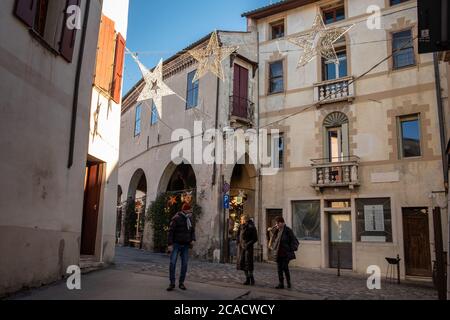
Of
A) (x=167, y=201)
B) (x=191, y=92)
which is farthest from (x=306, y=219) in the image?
(x=191, y=92)

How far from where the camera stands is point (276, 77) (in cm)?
1847

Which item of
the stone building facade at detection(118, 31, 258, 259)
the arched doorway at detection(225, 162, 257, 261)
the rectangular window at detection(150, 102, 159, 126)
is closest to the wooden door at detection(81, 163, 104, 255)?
the stone building facade at detection(118, 31, 258, 259)

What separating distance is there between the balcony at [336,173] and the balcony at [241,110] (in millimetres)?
3501

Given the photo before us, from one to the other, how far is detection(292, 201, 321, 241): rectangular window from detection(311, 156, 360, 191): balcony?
0.89m

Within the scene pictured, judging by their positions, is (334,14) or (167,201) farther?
(167,201)

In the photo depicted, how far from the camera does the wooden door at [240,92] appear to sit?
1770 cm

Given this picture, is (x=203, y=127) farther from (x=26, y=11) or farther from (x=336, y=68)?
(x=26, y=11)

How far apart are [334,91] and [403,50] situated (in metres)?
2.88

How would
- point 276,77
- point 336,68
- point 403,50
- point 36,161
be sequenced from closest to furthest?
point 36,161, point 403,50, point 336,68, point 276,77

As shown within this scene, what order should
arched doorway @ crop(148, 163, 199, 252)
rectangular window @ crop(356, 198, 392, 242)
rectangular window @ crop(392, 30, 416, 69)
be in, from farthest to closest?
1. arched doorway @ crop(148, 163, 199, 252)
2. rectangular window @ crop(392, 30, 416, 69)
3. rectangular window @ crop(356, 198, 392, 242)

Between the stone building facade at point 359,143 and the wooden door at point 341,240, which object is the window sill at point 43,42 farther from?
the wooden door at point 341,240

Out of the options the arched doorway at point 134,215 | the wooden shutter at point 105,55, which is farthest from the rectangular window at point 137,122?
the wooden shutter at point 105,55

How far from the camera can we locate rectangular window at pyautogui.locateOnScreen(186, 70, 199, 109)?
18.8m

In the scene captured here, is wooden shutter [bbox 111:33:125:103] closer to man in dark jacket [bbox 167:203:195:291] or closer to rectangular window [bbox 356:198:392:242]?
man in dark jacket [bbox 167:203:195:291]
